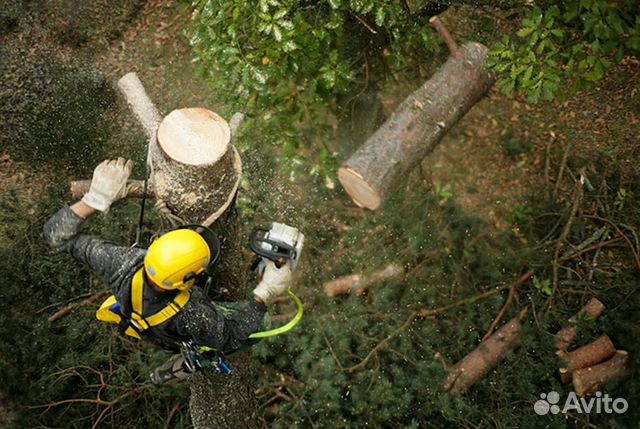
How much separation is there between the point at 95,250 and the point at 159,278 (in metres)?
0.50

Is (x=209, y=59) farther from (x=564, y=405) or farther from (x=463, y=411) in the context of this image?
(x=564, y=405)

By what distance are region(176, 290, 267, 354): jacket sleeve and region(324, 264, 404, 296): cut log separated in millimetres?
2154

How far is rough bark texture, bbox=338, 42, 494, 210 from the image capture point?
4281mm

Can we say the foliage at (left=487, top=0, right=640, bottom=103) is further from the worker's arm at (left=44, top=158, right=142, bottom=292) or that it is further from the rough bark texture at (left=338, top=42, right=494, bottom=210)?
the worker's arm at (left=44, top=158, right=142, bottom=292)

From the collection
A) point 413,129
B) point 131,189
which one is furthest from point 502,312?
point 131,189

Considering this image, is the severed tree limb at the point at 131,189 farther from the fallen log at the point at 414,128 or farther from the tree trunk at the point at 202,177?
the fallen log at the point at 414,128

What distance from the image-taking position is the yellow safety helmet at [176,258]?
8.45ft

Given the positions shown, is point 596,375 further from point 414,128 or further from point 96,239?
point 96,239

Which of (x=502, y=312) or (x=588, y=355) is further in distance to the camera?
(x=502, y=312)

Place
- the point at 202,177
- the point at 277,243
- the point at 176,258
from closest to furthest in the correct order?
1. the point at 176,258
2. the point at 202,177
3. the point at 277,243

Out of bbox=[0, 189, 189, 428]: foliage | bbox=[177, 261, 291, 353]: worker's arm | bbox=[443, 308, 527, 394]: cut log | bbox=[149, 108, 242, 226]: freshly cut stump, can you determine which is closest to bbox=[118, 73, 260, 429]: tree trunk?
bbox=[149, 108, 242, 226]: freshly cut stump

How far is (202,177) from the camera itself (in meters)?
2.72

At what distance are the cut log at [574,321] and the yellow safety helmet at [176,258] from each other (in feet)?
10.9

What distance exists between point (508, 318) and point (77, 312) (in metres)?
3.74
